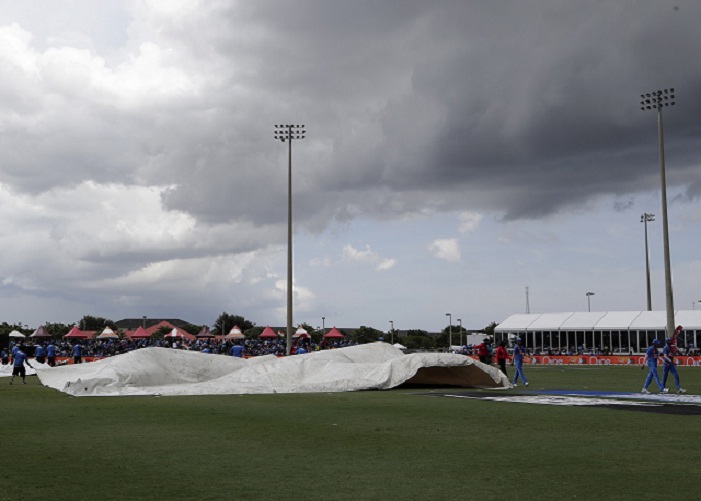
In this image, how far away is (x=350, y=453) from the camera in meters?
11.2

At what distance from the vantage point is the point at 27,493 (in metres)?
8.18

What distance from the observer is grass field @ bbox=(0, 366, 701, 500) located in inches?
332

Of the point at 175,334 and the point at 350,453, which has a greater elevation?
the point at 175,334

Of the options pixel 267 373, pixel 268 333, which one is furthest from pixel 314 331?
pixel 267 373

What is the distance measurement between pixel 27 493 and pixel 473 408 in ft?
40.1

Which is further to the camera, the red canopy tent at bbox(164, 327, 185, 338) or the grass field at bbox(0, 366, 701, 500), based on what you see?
the red canopy tent at bbox(164, 327, 185, 338)

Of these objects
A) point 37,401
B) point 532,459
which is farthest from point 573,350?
point 532,459

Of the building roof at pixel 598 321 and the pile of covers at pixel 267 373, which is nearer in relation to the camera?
the pile of covers at pixel 267 373

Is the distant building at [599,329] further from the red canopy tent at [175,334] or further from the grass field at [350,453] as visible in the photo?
the grass field at [350,453]

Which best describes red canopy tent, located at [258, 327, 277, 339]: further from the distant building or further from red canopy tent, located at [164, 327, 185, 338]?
the distant building

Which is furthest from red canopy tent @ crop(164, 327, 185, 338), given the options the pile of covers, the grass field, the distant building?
the grass field

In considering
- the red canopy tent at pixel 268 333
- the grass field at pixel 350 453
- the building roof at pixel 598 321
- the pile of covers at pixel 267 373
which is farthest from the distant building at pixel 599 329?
the grass field at pixel 350 453

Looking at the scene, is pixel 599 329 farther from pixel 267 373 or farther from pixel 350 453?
pixel 350 453

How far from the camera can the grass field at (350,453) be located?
8.42m
